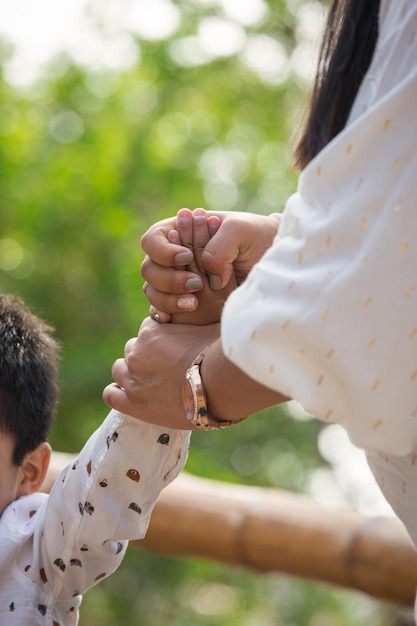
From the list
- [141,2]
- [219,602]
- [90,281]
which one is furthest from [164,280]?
[141,2]

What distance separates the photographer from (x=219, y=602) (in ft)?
20.3

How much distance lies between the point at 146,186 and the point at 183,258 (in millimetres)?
4316

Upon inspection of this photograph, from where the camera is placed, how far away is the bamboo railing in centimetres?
241

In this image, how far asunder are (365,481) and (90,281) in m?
2.54

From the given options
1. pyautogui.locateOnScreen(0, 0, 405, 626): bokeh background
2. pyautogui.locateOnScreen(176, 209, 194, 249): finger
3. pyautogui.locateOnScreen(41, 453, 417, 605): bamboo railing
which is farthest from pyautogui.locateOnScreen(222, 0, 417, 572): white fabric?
pyautogui.locateOnScreen(0, 0, 405, 626): bokeh background

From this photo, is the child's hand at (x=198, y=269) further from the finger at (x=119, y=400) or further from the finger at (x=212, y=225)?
the finger at (x=119, y=400)

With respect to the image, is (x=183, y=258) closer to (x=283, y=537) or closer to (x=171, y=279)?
(x=171, y=279)

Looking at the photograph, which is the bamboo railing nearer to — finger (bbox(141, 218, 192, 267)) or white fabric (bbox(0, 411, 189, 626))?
white fabric (bbox(0, 411, 189, 626))

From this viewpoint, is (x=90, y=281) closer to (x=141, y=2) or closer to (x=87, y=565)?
(x=141, y=2)

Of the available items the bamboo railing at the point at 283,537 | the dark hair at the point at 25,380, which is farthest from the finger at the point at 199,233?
the bamboo railing at the point at 283,537

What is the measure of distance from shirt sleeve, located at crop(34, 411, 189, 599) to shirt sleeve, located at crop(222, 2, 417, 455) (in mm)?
439

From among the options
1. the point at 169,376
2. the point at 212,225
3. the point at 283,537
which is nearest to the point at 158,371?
the point at 169,376

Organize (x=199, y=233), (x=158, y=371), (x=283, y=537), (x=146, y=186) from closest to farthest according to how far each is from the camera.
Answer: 1. (x=158, y=371)
2. (x=199, y=233)
3. (x=283, y=537)
4. (x=146, y=186)

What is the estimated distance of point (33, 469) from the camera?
1.52m
